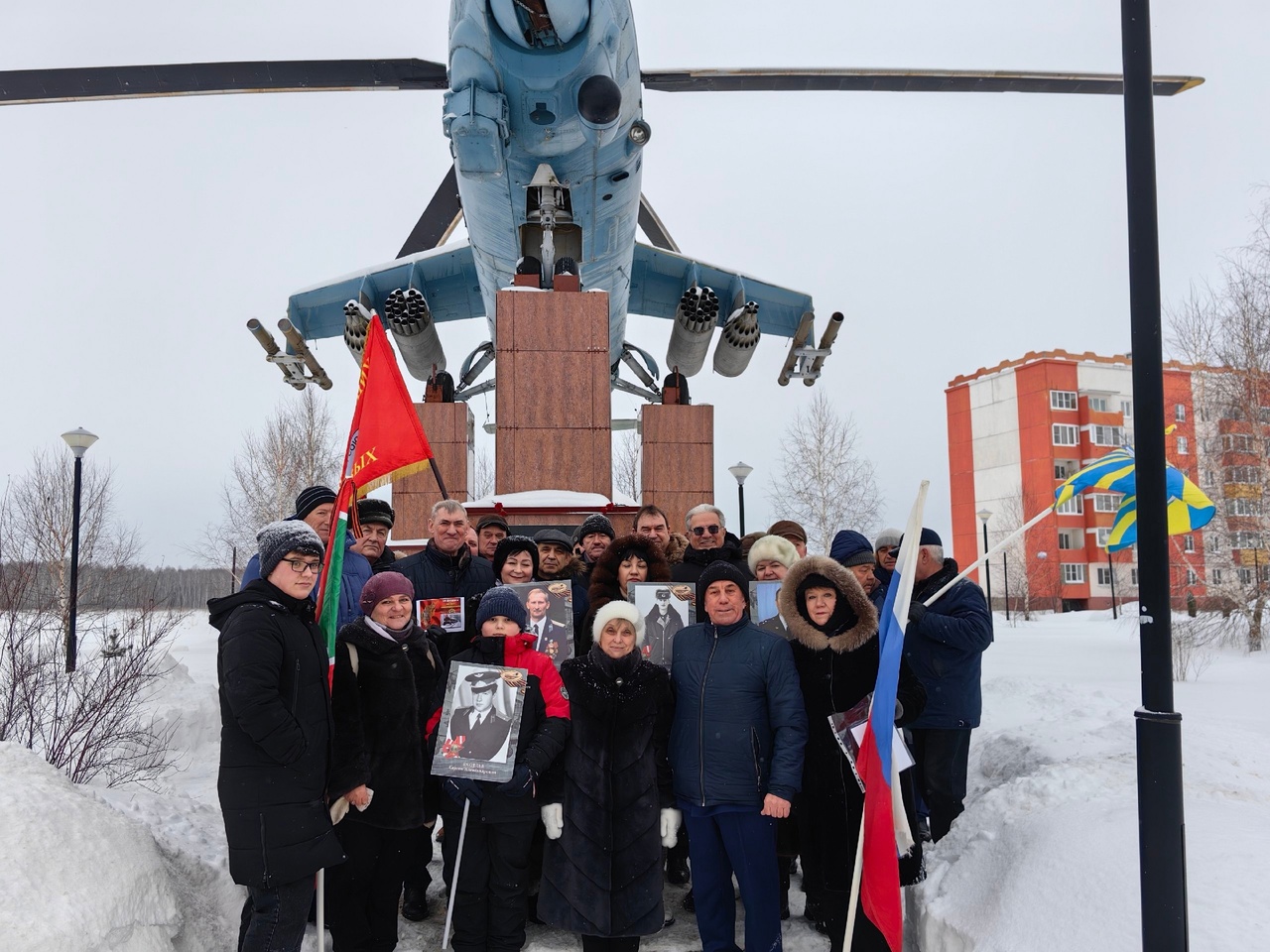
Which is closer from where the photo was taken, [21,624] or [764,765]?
[764,765]

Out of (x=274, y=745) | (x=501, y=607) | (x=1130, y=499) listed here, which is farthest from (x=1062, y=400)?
(x=274, y=745)

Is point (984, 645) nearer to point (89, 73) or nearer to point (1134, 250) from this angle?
point (1134, 250)

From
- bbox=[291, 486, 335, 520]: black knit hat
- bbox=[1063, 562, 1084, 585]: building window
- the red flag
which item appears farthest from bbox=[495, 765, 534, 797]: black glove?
bbox=[1063, 562, 1084, 585]: building window

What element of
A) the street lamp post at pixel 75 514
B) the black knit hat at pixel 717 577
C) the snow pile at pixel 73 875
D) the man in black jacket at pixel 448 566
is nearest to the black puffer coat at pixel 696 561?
the man in black jacket at pixel 448 566

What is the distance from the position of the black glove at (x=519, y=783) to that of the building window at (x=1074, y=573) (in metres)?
45.9

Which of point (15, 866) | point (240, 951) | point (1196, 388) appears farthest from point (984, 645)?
point (1196, 388)

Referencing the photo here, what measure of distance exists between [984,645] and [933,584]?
16.9 inches

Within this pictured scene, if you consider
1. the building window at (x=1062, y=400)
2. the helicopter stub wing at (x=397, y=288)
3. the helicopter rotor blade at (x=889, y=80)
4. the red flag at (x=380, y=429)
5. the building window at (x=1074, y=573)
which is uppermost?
the building window at (x=1062, y=400)

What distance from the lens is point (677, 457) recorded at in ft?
42.1

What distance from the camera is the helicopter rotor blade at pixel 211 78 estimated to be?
8.58 meters

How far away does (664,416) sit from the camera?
12859mm

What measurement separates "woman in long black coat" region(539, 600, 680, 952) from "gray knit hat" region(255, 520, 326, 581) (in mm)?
1272

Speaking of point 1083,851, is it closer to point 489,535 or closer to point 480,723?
point 480,723

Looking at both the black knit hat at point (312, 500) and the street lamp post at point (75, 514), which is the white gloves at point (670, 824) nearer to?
the black knit hat at point (312, 500)
